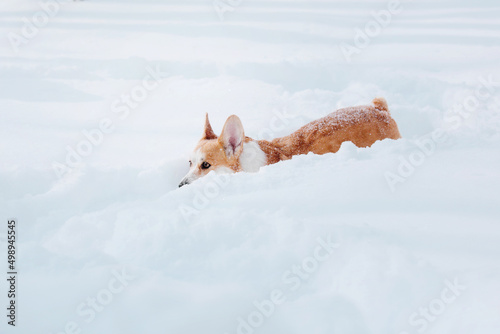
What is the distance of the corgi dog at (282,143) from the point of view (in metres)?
3.60

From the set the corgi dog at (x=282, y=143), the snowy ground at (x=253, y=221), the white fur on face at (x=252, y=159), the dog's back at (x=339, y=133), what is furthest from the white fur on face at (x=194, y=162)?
the dog's back at (x=339, y=133)

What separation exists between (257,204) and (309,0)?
11124mm

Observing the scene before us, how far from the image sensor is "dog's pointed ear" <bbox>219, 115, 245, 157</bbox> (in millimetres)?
3601

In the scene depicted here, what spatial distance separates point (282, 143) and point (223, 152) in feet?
1.70

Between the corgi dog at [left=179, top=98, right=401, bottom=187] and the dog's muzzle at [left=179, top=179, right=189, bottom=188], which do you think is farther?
the corgi dog at [left=179, top=98, right=401, bottom=187]

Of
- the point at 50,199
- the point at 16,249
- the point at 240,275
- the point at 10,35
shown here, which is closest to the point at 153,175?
the point at 50,199

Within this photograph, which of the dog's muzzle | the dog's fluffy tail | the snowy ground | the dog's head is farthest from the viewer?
the dog's fluffy tail

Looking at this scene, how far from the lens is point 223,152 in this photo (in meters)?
3.63

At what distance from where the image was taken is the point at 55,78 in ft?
21.0

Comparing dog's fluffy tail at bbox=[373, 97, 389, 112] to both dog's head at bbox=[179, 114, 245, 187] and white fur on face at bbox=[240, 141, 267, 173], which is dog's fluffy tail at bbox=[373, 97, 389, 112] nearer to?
white fur on face at bbox=[240, 141, 267, 173]

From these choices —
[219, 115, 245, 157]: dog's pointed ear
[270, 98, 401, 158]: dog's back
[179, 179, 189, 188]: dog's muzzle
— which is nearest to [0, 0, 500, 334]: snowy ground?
[179, 179, 189, 188]: dog's muzzle

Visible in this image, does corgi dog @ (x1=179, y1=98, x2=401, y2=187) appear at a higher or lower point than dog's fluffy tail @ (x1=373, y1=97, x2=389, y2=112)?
lower

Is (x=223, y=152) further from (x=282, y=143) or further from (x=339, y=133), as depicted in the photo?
(x=339, y=133)

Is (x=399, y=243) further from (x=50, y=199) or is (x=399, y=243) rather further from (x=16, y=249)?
(x=50, y=199)
